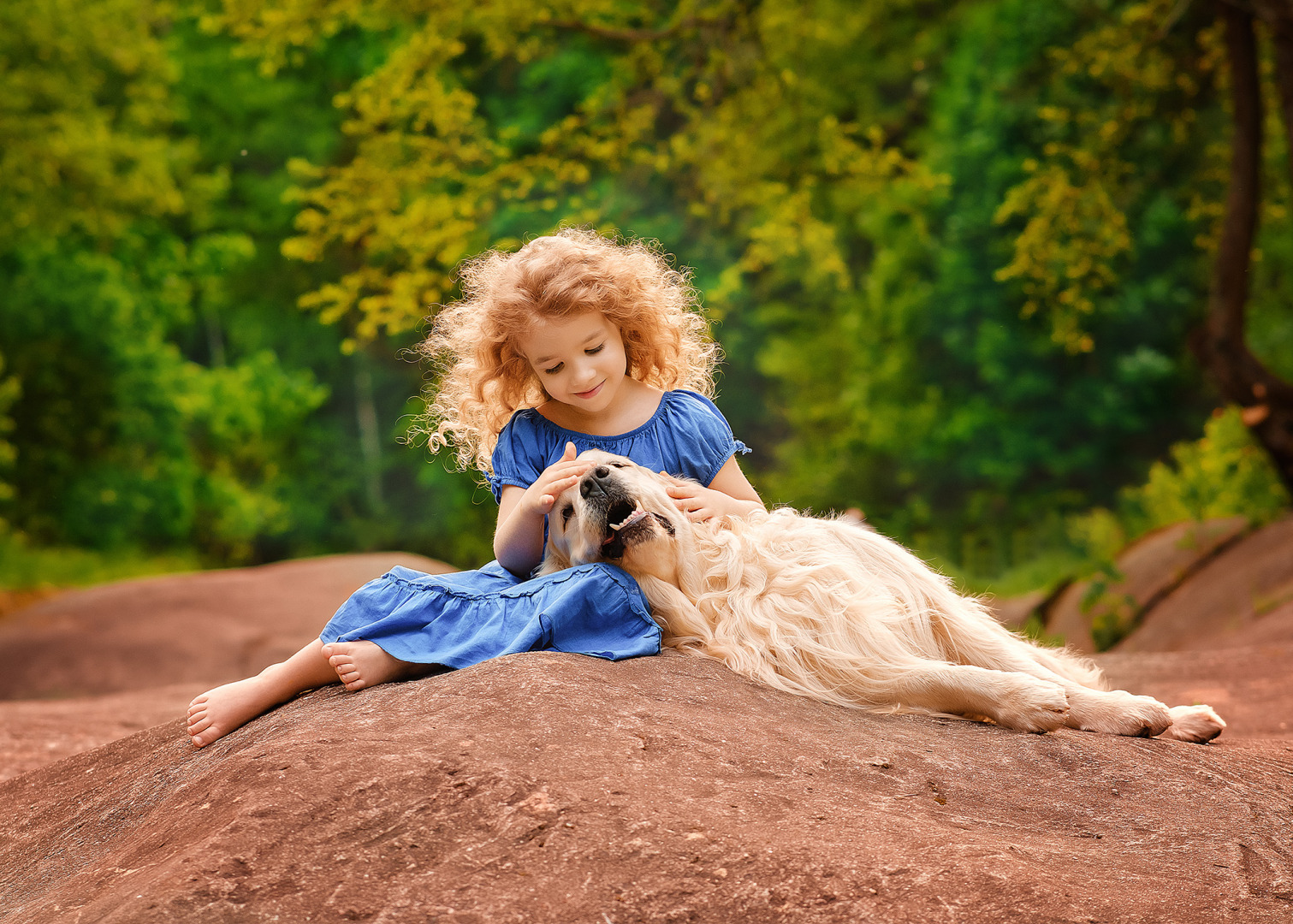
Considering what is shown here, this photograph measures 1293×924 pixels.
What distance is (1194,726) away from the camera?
279 cm

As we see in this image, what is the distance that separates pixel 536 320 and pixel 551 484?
566 mm

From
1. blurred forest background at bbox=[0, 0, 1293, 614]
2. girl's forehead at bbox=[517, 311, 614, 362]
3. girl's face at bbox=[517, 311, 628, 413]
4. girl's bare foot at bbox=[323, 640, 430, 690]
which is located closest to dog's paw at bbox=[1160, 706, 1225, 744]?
girl's face at bbox=[517, 311, 628, 413]

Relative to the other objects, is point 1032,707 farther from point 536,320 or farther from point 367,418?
point 367,418

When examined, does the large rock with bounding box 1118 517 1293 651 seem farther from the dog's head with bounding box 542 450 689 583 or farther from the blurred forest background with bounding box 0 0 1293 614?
the dog's head with bounding box 542 450 689 583

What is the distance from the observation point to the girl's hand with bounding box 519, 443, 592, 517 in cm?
276

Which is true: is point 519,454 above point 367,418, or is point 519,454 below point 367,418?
below

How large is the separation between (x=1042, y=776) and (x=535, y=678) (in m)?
1.17

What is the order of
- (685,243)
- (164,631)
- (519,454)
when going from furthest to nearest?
(685,243), (164,631), (519,454)

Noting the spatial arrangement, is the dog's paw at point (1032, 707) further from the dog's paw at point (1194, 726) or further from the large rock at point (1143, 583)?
the large rock at point (1143, 583)

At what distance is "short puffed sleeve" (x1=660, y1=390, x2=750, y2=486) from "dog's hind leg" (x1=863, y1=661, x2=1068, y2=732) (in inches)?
33.5

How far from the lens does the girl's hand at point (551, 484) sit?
9.07ft

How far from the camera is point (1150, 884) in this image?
6.01ft

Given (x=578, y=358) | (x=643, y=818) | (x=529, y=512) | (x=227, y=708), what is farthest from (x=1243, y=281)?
(x=227, y=708)

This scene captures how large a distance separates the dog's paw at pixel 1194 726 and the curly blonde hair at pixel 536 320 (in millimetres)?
1829
